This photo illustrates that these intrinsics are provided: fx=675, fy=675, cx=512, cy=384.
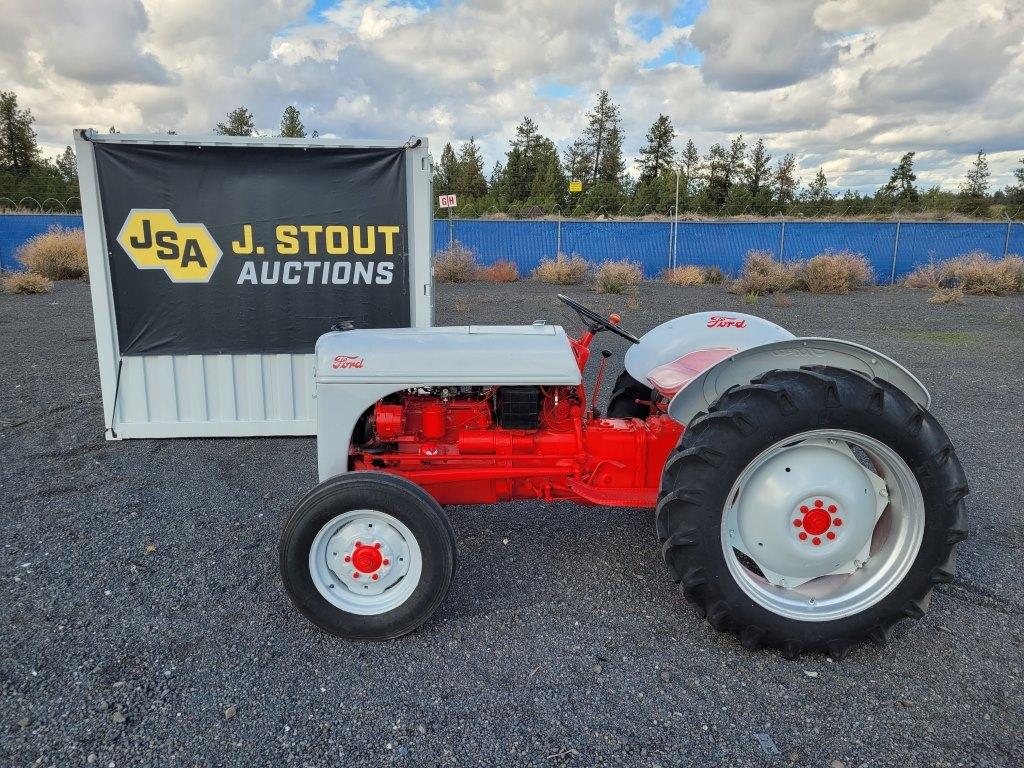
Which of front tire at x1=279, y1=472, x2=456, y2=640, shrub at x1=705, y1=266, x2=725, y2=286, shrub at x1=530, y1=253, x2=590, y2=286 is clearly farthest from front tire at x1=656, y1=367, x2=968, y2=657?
shrub at x1=705, y1=266, x2=725, y2=286

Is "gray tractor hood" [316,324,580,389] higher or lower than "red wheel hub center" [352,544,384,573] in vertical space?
higher

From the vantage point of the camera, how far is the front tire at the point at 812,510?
270cm

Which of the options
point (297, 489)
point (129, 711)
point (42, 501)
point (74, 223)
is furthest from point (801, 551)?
point (74, 223)

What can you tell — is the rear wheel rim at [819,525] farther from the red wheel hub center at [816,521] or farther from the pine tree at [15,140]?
the pine tree at [15,140]

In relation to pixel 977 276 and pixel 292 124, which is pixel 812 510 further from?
pixel 292 124

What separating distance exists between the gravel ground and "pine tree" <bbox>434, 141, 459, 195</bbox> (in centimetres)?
3776

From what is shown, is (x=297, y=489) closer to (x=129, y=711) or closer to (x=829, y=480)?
(x=129, y=711)

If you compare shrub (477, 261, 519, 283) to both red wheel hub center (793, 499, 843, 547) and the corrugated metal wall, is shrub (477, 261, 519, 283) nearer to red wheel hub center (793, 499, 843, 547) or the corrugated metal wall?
the corrugated metal wall

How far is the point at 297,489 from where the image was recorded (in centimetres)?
480

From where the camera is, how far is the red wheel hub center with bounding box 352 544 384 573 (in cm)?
292

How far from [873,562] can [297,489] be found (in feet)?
11.9

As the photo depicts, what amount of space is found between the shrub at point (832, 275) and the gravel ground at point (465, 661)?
1368 centimetres

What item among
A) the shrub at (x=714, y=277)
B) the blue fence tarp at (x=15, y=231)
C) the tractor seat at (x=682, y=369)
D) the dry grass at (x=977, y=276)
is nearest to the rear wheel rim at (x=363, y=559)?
the tractor seat at (x=682, y=369)

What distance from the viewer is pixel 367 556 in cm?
292
